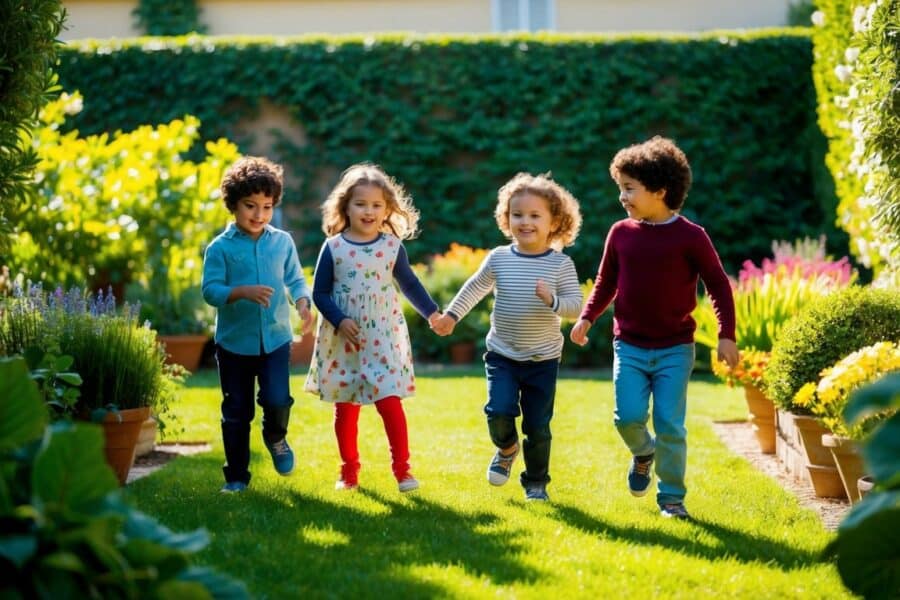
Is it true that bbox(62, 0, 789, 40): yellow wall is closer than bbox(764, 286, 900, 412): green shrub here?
No

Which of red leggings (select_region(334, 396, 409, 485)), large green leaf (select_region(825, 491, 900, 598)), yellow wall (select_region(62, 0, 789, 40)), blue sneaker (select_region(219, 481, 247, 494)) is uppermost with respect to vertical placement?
yellow wall (select_region(62, 0, 789, 40))

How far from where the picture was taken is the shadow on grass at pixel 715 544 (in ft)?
14.0

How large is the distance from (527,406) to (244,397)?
4.09 ft

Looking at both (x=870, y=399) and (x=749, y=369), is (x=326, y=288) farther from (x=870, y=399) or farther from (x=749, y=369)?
(x=870, y=399)

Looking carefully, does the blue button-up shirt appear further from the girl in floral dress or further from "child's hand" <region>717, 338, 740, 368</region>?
"child's hand" <region>717, 338, 740, 368</region>

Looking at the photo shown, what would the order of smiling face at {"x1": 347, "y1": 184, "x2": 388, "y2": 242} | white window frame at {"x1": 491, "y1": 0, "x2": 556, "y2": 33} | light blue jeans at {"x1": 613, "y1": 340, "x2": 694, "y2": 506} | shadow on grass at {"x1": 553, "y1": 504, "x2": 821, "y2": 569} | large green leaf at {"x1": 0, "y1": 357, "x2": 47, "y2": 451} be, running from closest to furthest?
large green leaf at {"x1": 0, "y1": 357, "x2": 47, "y2": 451} < shadow on grass at {"x1": 553, "y1": 504, "x2": 821, "y2": 569} < light blue jeans at {"x1": 613, "y1": 340, "x2": 694, "y2": 506} < smiling face at {"x1": 347, "y1": 184, "x2": 388, "y2": 242} < white window frame at {"x1": 491, "y1": 0, "x2": 556, "y2": 33}

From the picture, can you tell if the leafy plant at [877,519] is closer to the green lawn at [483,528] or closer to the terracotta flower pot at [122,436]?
the green lawn at [483,528]

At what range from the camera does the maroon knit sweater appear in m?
5.05

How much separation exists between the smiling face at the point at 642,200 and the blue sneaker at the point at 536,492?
1.25 meters

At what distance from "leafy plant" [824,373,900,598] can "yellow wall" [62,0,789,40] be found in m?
15.2

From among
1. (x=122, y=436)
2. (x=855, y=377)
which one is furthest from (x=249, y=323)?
(x=855, y=377)

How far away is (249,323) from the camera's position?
5.48 m

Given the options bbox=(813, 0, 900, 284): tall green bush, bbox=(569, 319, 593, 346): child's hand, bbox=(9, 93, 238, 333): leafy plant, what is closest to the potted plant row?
bbox=(569, 319, 593, 346): child's hand

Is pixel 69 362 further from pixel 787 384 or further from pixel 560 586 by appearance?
pixel 787 384
